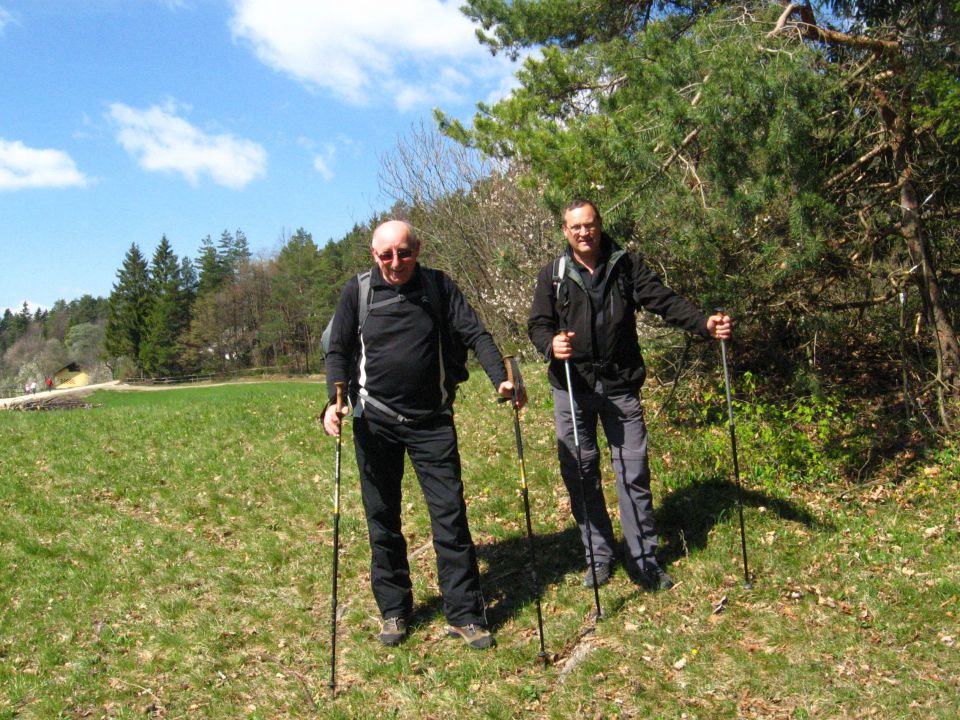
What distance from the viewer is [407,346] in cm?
448

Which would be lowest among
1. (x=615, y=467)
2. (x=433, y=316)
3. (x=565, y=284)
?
(x=615, y=467)

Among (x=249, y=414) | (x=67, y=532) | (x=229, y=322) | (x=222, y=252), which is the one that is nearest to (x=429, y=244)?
(x=249, y=414)

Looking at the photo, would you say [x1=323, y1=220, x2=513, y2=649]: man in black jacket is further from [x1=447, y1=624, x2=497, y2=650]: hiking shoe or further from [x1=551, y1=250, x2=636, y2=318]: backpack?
[x1=551, y1=250, x2=636, y2=318]: backpack

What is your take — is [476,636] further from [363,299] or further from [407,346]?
[363,299]

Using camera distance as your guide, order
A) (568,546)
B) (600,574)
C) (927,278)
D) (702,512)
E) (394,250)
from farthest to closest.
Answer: (927,278)
(702,512)
(568,546)
(600,574)
(394,250)

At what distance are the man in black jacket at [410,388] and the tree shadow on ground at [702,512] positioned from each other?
1625 mm

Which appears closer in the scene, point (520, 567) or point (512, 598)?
point (512, 598)

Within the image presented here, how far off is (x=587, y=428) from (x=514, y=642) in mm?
1428

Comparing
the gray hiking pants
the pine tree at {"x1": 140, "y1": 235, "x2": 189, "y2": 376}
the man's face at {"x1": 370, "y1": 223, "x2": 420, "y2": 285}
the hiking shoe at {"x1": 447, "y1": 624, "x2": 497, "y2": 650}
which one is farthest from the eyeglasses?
the pine tree at {"x1": 140, "y1": 235, "x2": 189, "y2": 376}

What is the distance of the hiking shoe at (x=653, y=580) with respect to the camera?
488 centimetres

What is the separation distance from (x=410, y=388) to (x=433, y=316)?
0.46 meters

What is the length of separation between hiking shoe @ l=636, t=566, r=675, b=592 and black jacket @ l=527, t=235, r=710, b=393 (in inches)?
47.9

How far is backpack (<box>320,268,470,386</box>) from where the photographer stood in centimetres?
455

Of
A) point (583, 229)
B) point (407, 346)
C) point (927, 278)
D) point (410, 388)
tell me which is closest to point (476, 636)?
point (410, 388)
